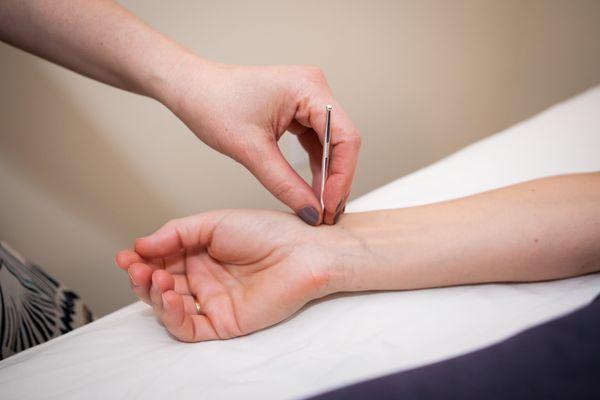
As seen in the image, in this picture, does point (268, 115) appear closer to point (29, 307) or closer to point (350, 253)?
point (350, 253)

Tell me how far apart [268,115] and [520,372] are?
521 mm

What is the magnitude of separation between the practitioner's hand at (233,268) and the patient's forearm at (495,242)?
55 millimetres

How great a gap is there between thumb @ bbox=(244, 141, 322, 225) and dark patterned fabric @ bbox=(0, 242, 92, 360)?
496mm

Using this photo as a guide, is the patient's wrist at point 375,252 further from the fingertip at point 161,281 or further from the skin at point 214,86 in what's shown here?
the fingertip at point 161,281

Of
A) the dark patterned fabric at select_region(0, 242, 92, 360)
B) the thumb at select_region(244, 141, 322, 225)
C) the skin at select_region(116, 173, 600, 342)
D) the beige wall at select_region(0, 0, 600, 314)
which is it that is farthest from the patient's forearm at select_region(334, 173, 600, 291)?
the beige wall at select_region(0, 0, 600, 314)

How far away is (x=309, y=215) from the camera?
0.68 m

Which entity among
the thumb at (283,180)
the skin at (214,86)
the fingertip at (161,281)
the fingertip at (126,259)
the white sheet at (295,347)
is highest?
the skin at (214,86)

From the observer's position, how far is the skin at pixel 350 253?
1.88ft

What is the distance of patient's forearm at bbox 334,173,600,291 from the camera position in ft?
1.90

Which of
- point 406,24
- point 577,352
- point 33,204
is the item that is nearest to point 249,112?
point 577,352

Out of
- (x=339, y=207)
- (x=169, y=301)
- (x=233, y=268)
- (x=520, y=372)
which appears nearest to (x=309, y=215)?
(x=339, y=207)

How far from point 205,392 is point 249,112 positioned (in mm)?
443

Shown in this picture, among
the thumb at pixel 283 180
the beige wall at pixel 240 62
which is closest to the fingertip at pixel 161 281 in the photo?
the thumb at pixel 283 180

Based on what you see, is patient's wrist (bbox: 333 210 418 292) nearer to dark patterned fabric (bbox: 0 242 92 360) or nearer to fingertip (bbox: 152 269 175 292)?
fingertip (bbox: 152 269 175 292)
